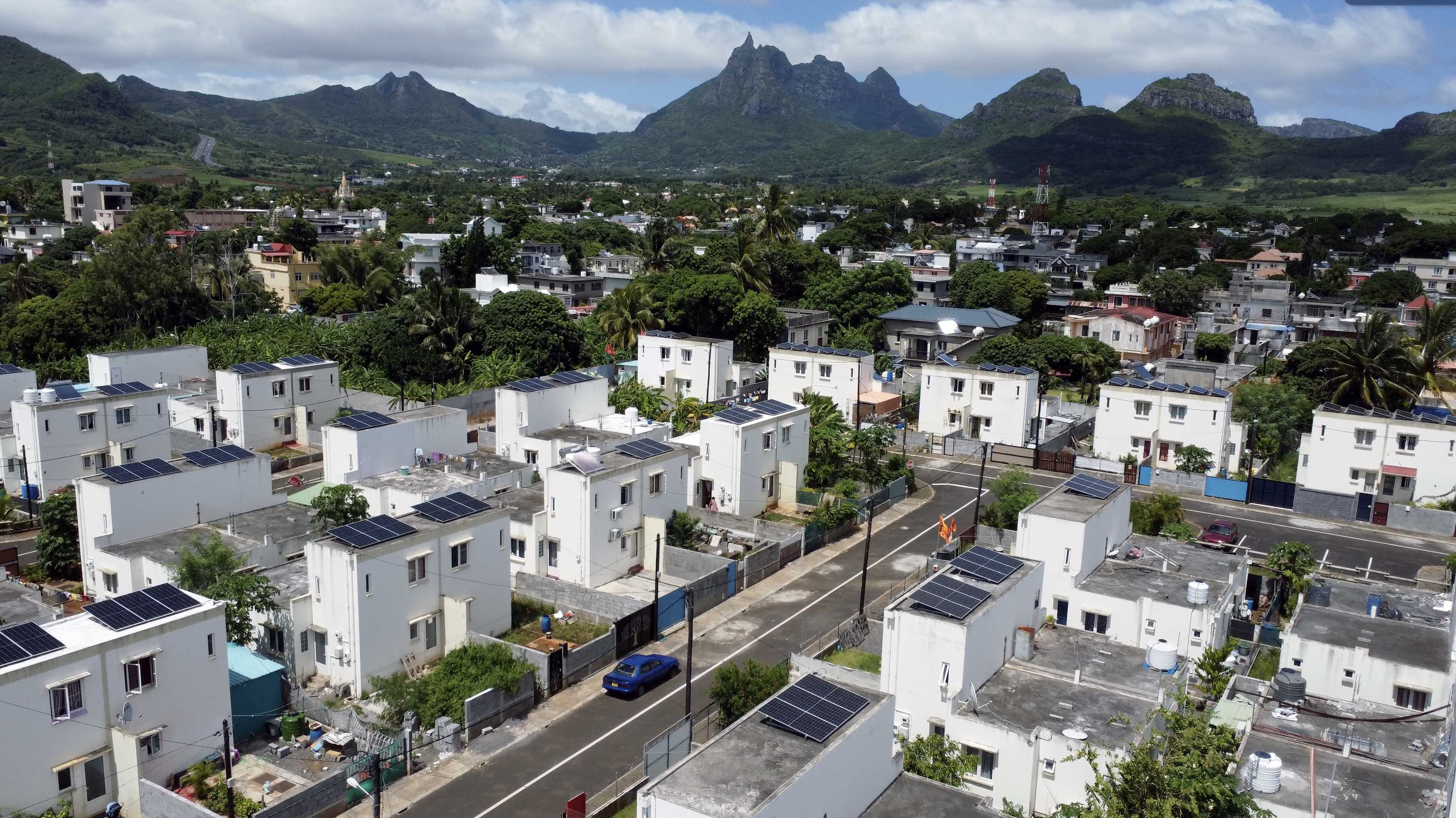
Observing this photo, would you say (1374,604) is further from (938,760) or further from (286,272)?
(286,272)

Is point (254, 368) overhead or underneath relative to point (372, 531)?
overhead

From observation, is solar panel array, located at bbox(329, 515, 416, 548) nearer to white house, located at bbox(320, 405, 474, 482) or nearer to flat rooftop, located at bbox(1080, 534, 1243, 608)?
white house, located at bbox(320, 405, 474, 482)

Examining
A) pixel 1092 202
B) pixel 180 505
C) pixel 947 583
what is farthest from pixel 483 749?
pixel 1092 202

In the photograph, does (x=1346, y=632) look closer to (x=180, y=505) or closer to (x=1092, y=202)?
(x=180, y=505)

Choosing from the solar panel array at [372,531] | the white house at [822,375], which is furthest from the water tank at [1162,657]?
the white house at [822,375]

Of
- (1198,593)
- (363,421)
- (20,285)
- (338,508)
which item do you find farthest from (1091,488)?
(20,285)

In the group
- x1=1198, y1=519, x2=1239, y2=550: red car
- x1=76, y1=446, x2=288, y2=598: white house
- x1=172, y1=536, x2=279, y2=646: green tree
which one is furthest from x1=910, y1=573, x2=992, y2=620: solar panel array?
x1=76, y1=446, x2=288, y2=598: white house
